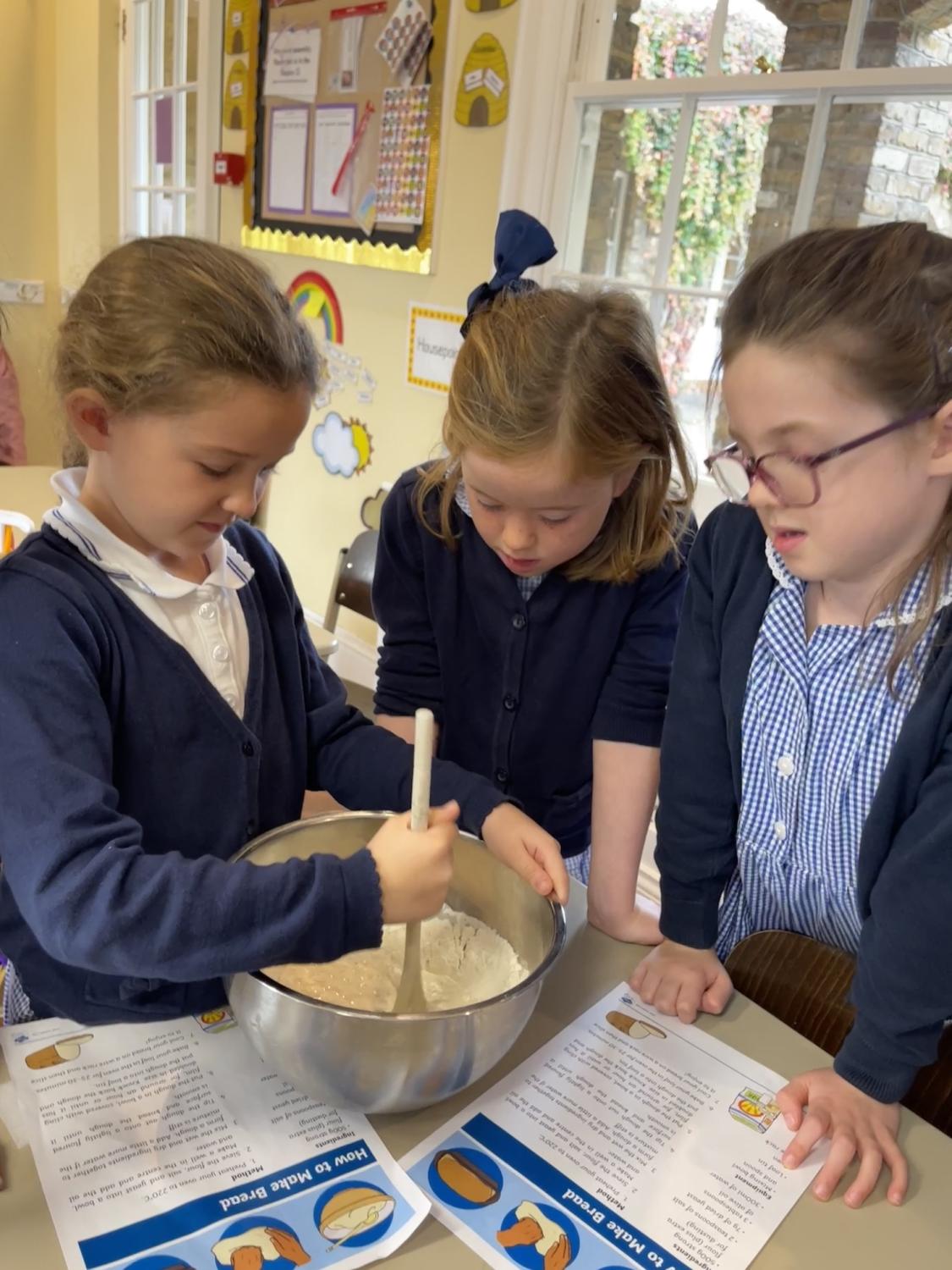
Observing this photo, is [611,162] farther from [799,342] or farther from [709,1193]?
[709,1193]

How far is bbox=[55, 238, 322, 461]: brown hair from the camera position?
0.70m

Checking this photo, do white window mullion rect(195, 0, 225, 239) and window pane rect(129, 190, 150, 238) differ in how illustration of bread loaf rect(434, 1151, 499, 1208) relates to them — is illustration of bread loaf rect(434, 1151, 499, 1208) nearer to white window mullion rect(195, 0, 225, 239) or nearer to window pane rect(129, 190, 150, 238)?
white window mullion rect(195, 0, 225, 239)

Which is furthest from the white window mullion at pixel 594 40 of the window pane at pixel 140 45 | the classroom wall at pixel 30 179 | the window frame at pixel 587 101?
the classroom wall at pixel 30 179

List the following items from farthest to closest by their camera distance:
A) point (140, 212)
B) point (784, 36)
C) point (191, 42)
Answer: point (140, 212)
point (191, 42)
point (784, 36)

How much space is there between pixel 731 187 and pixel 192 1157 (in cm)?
189

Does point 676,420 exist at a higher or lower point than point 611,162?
lower

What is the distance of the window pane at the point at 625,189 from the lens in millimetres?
2000

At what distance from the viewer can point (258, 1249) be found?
0.56m

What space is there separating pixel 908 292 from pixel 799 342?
0.29 ft

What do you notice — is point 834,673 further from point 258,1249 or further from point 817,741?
point 258,1249

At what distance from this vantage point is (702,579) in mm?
967

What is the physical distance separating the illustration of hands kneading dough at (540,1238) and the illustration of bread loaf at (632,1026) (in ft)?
0.61

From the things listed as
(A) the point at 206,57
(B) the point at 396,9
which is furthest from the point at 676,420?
(A) the point at 206,57

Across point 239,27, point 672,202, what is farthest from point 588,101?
point 239,27
